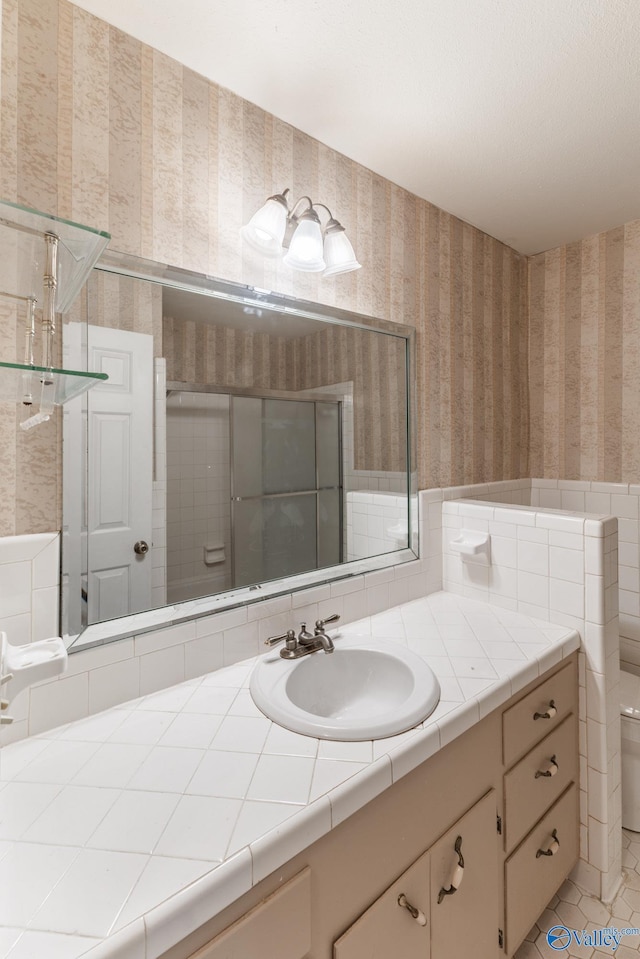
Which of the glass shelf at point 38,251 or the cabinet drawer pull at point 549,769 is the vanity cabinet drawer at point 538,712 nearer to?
the cabinet drawer pull at point 549,769

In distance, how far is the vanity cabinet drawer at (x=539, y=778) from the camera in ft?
3.60

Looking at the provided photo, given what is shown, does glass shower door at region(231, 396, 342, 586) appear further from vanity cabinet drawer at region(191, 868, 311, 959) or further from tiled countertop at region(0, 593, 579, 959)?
vanity cabinet drawer at region(191, 868, 311, 959)

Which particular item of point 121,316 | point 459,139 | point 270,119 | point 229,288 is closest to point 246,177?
point 270,119

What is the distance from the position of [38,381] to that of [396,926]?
109cm

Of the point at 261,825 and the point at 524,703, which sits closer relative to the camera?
the point at 261,825

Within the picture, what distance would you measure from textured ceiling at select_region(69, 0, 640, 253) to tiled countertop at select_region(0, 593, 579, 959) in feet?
4.92

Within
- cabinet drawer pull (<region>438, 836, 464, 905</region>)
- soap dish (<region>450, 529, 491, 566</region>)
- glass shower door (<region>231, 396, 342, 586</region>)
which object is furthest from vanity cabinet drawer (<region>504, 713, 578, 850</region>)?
glass shower door (<region>231, 396, 342, 586</region>)

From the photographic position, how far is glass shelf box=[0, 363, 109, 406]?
0.59 meters

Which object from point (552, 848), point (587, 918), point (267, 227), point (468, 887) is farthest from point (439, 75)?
point (587, 918)

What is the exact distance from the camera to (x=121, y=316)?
1015 mm

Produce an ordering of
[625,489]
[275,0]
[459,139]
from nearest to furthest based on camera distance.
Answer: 1. [275,0]
2. [459,139]
3. [625,489]

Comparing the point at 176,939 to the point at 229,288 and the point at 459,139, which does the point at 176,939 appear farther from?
the point at 459,139

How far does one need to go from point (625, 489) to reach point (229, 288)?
184 centimetres

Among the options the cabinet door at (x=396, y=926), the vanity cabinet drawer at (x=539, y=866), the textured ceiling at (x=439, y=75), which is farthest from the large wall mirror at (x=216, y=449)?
the vanity cabinet drawer at (x=539, y=866)
